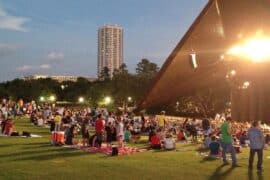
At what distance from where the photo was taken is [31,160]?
13.8 meters

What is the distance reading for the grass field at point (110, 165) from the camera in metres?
11.6

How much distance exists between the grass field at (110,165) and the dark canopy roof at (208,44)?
5.48 meters

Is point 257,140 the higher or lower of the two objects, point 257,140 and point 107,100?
the lower

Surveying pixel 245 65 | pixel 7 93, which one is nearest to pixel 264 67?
pixel 245 65

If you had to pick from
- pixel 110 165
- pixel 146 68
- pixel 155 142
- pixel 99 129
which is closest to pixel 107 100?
pixel 146 68

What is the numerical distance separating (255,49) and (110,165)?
682cm

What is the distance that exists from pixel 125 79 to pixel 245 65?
5238 centimetres

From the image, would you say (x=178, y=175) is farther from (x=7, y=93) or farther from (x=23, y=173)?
(x=7, y=93)

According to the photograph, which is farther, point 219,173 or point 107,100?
point 107,100

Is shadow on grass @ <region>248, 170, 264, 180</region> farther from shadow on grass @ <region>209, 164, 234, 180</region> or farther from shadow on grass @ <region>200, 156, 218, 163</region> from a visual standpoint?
shadow on grass @ <region>200, 156, 218, 163</region>

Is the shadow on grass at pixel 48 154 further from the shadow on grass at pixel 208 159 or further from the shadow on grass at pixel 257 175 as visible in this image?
the shadow on grass at pixel 257 175

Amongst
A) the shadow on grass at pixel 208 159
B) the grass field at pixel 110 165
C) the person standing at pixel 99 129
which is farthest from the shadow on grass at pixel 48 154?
the shadow on grass at pixel 208 159

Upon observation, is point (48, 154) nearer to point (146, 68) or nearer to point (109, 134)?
point (109, 134)

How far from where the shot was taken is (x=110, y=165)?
13.2 meters
